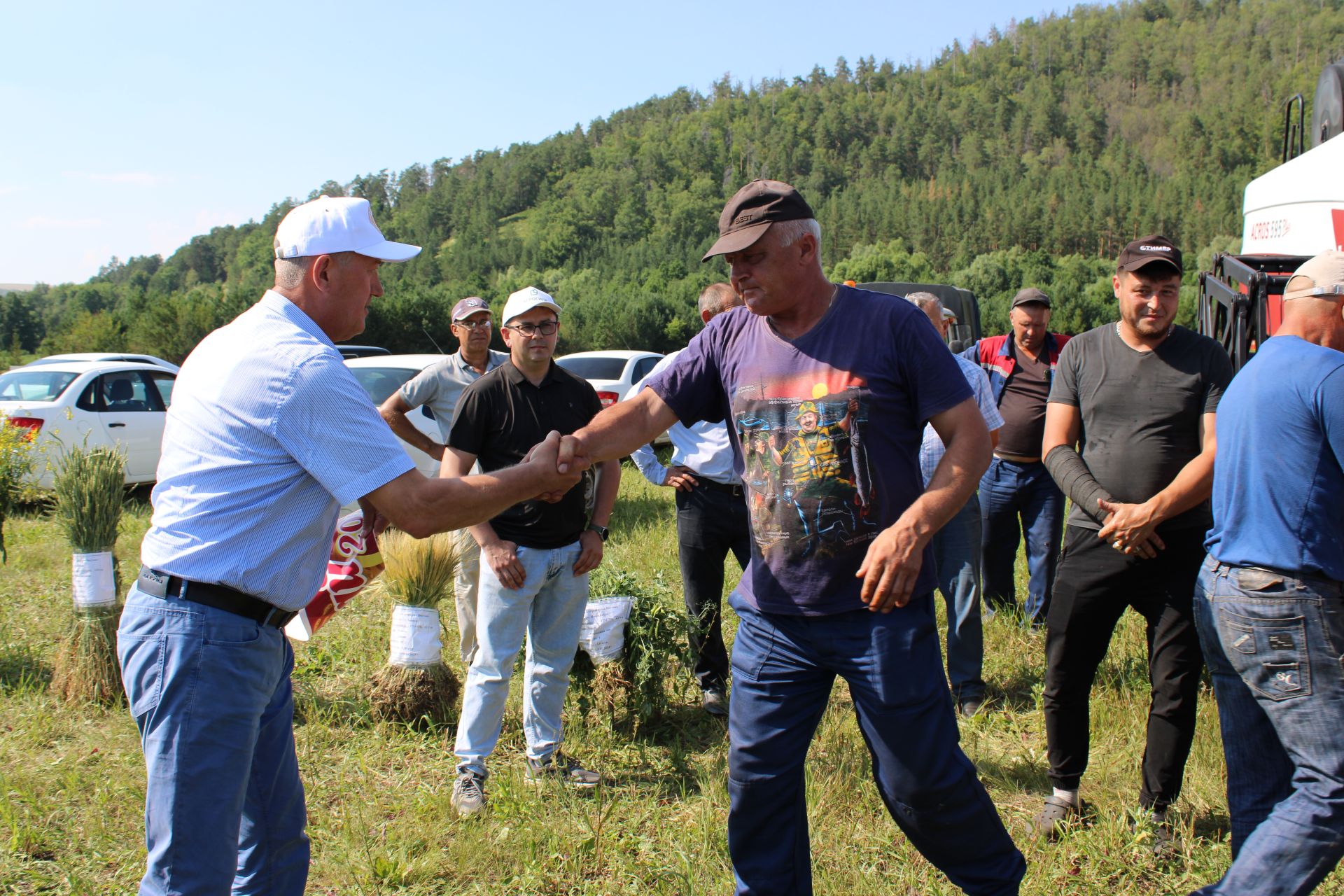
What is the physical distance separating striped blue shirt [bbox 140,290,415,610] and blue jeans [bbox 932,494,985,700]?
3310 mm

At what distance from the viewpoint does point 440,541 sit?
4.63 metres

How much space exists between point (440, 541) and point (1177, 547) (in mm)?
3246

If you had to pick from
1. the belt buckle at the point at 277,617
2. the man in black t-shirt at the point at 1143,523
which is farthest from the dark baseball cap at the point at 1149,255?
the belt buckle at the point at 277,617

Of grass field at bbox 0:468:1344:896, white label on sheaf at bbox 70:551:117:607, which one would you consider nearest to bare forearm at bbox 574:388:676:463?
grass field at bbox 0:468:1344:896

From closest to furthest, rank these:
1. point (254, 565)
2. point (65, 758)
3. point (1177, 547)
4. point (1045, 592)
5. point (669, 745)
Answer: point (254, 565) < point (1177, 547) < point (65, 758) < point (669, 745) < point (1045, 592)

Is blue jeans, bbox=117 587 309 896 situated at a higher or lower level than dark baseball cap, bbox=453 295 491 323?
lower

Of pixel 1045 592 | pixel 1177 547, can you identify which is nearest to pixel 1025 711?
pixel 1045 592

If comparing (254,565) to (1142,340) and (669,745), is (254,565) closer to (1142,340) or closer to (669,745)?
(669,745)

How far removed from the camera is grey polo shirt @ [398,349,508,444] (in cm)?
564

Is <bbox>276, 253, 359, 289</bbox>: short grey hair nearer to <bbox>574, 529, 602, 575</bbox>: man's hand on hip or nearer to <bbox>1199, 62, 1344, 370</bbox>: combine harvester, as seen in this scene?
<bbox>574, 529, 602, 575</bbox>: man's hand on hip

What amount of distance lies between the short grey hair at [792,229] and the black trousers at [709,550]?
2.31 metres

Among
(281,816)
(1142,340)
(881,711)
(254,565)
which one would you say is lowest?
(281,816)

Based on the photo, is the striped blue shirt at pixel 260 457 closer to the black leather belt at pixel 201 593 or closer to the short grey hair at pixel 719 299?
the black leather belt at pixel 201 593

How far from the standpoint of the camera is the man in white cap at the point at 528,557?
3.82 m
